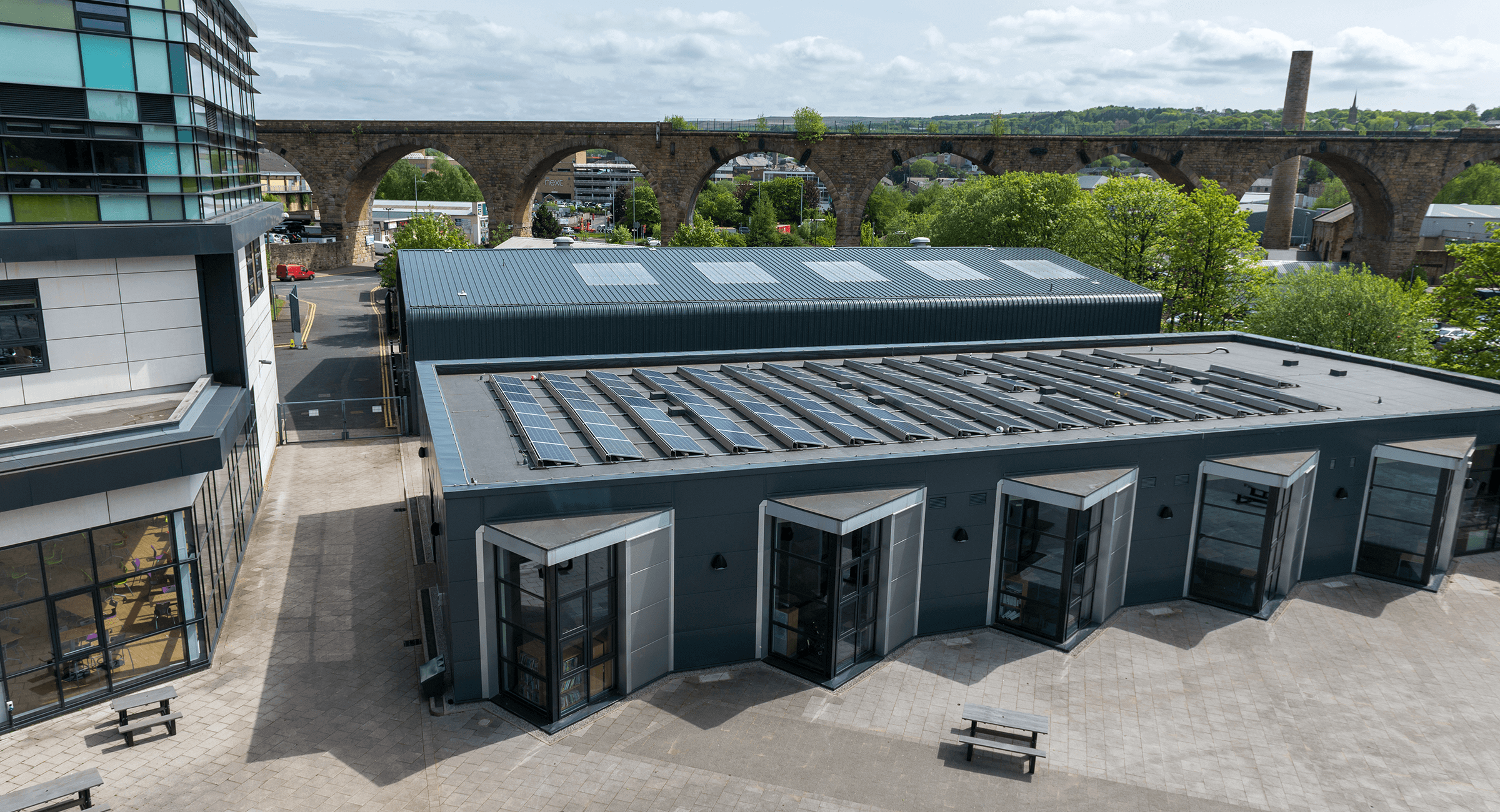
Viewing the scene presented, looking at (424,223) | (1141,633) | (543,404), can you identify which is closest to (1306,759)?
(1141,633)

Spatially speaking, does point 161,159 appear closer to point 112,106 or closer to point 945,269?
point 112,106

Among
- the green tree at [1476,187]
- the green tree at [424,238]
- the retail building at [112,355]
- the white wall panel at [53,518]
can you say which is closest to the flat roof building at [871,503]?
the retail building at [112,355]

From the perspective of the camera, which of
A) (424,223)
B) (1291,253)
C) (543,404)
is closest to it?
(543,404)

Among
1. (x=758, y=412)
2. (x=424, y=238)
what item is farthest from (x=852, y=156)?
(x=758, y=412)

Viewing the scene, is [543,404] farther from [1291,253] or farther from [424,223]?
[1291,253]

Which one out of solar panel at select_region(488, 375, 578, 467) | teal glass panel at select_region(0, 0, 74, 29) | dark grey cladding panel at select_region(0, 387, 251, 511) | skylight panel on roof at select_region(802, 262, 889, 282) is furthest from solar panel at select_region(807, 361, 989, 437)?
teal glass panel at select_region(0, 0, 74, 29)

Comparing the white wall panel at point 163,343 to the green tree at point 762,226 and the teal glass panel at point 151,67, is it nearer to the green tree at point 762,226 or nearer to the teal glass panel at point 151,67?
the teal glass panel at point 151,67
